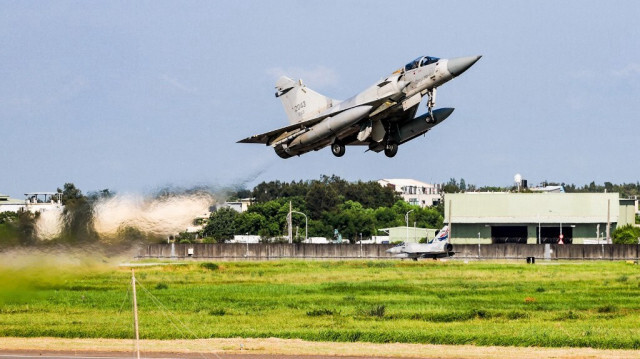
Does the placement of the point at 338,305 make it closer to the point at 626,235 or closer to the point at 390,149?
the point at 390,149

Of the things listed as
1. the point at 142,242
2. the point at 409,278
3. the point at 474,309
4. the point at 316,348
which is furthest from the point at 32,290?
Answer: the point at 409,278

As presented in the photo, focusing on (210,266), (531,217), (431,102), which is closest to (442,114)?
(431,102)

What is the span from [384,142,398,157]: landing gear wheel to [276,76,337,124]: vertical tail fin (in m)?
5.33

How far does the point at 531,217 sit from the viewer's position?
123875 millimetres

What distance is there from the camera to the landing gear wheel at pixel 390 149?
39875 millimetres

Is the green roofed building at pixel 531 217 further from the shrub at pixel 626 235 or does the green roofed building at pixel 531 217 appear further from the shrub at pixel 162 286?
the shrub at pixel 162 286

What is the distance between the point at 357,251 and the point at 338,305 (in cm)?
4838

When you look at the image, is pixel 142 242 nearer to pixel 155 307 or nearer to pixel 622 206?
pixel 155 307

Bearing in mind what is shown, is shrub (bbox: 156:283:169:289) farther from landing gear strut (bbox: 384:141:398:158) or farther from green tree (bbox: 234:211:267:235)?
green tree (bbox: 234:211:267:235)

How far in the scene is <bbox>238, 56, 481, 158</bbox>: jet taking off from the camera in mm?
38906

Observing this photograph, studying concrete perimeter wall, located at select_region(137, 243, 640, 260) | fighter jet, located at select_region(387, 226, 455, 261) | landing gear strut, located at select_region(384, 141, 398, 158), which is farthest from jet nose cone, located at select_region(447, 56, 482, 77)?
fighter jet, located at select_region(387, 226, 455, 261)

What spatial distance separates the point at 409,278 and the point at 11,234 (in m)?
44.2

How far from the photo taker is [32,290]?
32500 mm

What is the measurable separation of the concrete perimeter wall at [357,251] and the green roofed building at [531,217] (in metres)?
24.0
